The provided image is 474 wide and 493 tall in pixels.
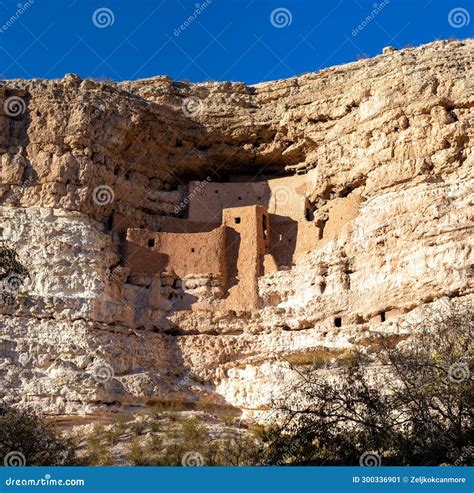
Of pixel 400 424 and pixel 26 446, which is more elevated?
pixel 26 446

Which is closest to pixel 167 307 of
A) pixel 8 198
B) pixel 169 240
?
pixel 169 240

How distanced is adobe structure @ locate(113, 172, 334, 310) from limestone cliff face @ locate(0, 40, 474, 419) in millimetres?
118

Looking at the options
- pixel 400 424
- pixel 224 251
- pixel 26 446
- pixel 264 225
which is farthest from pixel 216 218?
pixel 400 424

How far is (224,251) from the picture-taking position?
2391 centimetres

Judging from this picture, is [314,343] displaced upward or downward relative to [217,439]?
upward

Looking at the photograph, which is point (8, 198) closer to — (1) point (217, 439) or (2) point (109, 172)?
(2) point (109, 172)

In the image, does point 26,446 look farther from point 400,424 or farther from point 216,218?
point 216,218

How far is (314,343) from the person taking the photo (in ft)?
70.7

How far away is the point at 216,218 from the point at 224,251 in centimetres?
187

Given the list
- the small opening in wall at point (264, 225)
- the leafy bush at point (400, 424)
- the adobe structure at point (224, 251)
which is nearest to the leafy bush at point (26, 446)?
the leafy bush at point (400, 424)

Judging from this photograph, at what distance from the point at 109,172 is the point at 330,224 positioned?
6140 millimetres

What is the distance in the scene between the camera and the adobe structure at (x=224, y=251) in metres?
23.5

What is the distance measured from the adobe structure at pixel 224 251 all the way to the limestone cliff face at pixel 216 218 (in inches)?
4.7

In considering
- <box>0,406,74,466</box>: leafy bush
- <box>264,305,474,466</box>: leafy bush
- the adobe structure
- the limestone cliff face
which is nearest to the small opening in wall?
the adobe structure
